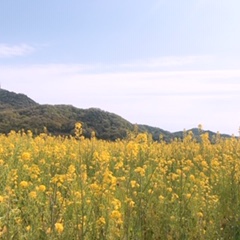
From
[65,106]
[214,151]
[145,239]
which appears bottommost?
[145,239]

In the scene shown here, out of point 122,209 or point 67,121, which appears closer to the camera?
point 122,209

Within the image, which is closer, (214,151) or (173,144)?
(214,151)

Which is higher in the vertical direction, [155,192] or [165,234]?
[155,192]

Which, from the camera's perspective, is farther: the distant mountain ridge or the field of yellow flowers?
the distant mountain ridge

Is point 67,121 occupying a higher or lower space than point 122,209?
higher

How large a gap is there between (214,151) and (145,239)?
16.4ft

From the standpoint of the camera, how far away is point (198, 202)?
4176mm

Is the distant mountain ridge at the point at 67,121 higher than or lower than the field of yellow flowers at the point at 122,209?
higher

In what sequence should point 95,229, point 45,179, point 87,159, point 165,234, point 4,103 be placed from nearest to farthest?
point 95,229, point 165,234, point 45,179, point 87,159, point 4,103

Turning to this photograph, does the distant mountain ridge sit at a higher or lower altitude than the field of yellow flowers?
higher

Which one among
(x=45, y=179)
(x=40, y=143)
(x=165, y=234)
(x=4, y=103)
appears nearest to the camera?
(x=165, y=234)

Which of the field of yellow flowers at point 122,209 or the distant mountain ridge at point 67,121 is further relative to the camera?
the distant mountain ridge at point 67,121

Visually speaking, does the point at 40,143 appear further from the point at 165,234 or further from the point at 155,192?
the point at 165,234

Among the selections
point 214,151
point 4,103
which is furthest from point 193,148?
point 4,103
